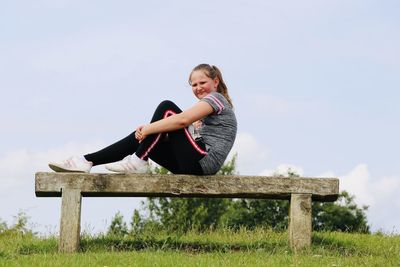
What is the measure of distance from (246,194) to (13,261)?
A: 2942mm

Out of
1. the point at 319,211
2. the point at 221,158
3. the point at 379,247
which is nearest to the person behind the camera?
the point at 221,158

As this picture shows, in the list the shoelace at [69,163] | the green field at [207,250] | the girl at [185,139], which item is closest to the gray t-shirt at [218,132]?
the girl at [185,139]

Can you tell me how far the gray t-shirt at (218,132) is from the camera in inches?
330

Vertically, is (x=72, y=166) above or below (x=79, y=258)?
above

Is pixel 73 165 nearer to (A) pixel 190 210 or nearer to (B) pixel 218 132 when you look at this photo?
(B) pixel 218 132

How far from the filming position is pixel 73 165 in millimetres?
8648

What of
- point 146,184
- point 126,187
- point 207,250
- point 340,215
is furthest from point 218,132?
point 340,215

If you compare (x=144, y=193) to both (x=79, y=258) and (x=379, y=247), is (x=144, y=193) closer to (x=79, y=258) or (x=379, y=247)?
(x=79, y=258)

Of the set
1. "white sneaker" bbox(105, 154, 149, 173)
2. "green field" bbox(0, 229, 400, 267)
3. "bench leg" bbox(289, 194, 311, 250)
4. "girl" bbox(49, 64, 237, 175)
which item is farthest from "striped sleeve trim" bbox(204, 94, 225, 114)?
"green field" bbox(0, 229, 400, 267)

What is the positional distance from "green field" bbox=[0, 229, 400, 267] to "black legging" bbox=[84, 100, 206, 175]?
107cm

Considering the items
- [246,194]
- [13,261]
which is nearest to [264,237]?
[246,194]

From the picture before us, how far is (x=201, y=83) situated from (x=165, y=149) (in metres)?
0.93

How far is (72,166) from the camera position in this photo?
28.4 feet

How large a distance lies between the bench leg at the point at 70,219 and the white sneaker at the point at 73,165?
0.85ft
